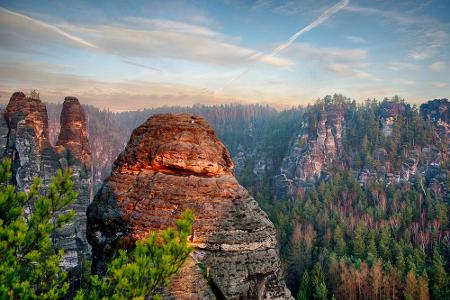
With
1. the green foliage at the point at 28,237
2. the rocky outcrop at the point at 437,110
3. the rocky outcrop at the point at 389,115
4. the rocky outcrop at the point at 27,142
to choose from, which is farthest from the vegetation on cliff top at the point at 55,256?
the rocky outcrop at the point at 437,110

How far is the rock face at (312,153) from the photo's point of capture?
12500cm

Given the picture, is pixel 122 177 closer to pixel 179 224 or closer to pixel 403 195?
pixel 179 224

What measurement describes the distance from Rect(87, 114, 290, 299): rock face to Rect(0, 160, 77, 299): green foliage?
3.51 metres

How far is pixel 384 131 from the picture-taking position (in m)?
135

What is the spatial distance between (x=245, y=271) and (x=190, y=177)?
3.87 meters

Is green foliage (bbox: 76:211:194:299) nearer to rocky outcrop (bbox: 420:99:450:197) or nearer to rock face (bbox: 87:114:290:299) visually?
rock face (bbox: 87:114:290:299)

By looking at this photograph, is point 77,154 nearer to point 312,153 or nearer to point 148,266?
point 148,266

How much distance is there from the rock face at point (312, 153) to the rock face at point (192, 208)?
10567 cm

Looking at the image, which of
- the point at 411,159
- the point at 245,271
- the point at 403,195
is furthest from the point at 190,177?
the point at 411,159

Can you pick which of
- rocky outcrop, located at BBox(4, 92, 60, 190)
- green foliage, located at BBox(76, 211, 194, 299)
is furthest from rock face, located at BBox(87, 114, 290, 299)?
rocky outcrop, located at BBox(4, 92, 60, 190)

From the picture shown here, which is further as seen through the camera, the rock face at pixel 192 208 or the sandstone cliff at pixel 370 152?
the sandstone cliff at pixel 370 152

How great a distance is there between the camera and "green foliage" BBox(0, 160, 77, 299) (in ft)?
24.6

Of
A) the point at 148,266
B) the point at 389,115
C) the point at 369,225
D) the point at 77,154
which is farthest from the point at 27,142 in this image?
the point at 389,115

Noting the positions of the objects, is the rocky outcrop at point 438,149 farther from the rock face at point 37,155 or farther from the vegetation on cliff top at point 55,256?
the vegetation on cliff top at point 55,256
